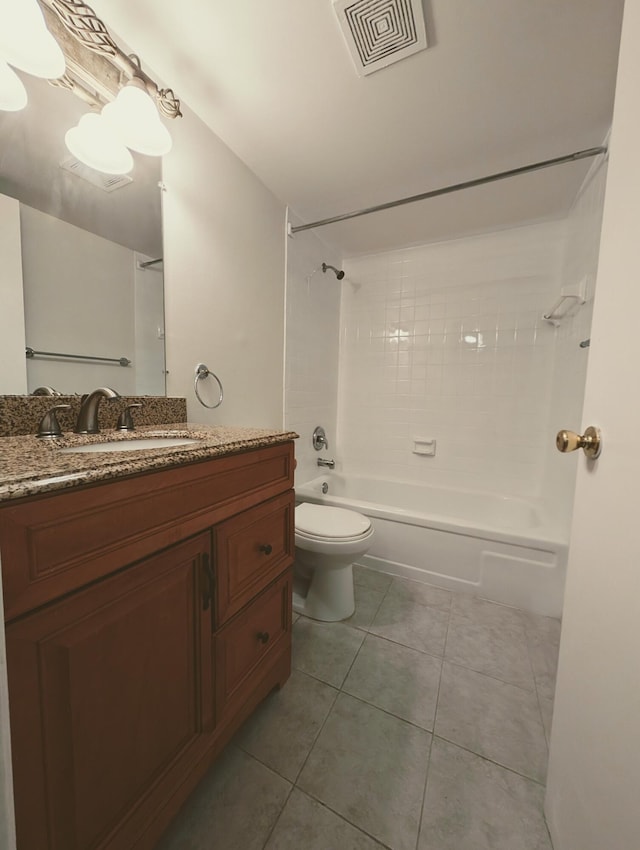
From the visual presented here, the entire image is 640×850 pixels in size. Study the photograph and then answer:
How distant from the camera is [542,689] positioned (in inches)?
44.8

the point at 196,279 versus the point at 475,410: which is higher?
the point at 196,279

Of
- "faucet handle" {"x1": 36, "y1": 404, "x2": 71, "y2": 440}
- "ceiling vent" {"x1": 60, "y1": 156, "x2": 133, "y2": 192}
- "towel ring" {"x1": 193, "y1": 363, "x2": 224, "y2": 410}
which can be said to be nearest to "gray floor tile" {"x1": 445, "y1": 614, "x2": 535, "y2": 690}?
"towel ring" {"x1": 193, "y1": 363, "x2": 224, "y2": 410}

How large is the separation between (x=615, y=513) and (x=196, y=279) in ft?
5.08

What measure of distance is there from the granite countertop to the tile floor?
2.94 feet

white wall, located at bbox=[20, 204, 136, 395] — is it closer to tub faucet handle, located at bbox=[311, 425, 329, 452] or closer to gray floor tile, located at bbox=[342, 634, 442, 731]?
gray floor tile, located at bbox=[342, 634, 442, 731]

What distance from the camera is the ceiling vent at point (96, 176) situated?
964 mm

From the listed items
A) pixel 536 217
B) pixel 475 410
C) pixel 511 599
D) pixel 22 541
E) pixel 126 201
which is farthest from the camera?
pixel 475 410

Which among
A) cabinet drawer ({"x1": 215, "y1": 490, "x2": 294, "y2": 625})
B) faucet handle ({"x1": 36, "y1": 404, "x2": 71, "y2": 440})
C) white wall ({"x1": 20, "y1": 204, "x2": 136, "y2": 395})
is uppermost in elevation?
white wall ({"x1": 20, "y1": 204, "x2": 136, "y2": 395})

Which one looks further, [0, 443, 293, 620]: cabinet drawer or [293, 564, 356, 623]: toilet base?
[293, 564, 356, 623]: toilet base

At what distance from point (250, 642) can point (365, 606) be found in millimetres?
844

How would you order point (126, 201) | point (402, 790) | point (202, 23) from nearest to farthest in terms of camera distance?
1. point (402, 790)
2. point (202, 23)
3. point (126, 201)

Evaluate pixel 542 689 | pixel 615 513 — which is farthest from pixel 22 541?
pixel 542 689

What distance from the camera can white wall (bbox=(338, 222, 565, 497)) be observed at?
2.12 m

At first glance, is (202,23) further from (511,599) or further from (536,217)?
(511,599)
